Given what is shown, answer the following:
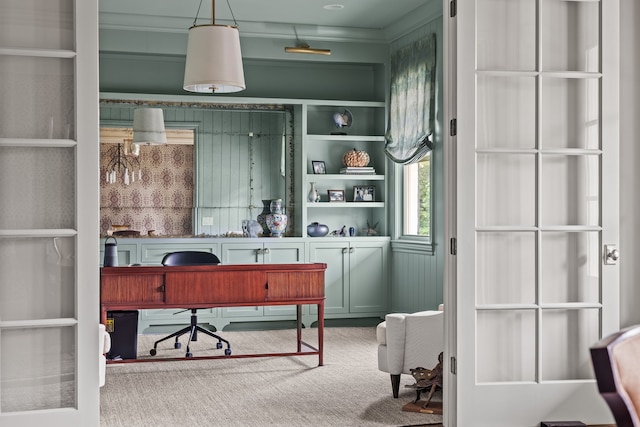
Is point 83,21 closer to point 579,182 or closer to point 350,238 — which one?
point 579,182

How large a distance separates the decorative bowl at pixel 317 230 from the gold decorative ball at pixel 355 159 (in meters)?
0.77

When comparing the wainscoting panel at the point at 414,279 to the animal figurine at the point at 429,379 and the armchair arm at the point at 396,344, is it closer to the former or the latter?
the armchair arm at the point at 396,344

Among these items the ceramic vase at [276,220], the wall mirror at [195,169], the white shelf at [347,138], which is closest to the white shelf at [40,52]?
the ceramic vase at [276,220]

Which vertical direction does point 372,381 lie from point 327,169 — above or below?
below

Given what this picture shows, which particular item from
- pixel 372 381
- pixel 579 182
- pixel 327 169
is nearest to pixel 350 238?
pixel 327 169

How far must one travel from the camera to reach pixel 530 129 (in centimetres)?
433

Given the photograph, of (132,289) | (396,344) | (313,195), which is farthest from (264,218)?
(396,344)

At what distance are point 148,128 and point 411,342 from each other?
3.83m

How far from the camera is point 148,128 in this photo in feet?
26.4

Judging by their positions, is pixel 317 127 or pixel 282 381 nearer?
pixel 282 381

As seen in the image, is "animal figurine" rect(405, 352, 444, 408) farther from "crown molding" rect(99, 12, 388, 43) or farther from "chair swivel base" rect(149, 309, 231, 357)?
"crown molding" rect(99, 12, 388, 43)

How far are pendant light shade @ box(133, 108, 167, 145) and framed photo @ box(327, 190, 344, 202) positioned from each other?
211 centimetres

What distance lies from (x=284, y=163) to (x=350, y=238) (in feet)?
3.74

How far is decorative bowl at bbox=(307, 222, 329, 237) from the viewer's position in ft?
29.8
